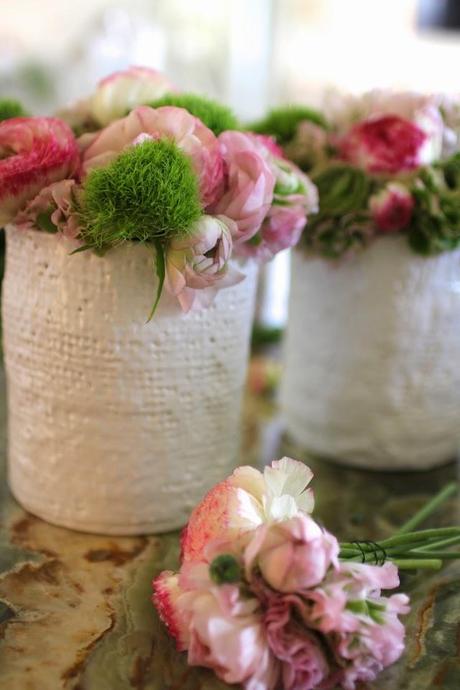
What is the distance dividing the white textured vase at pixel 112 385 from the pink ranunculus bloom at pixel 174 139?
0.05 m

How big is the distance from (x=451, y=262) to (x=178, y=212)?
28cm

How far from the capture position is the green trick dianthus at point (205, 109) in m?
0.47

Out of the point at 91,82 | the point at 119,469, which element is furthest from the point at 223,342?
the point at 91,82

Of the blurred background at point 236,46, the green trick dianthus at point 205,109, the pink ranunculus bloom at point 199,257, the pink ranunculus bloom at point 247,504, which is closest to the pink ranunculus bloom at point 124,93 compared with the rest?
the green trick dianthus at point 205,109

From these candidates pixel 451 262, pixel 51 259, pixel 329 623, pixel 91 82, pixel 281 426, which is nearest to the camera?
pixel 329 623

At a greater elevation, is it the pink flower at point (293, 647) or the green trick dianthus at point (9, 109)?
the green trick dianthus at point (9, 109)

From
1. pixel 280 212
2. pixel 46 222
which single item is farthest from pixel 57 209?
pixel 280 212

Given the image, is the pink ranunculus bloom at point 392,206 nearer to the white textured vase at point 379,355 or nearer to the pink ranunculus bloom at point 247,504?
the white textured vase at point 379,355

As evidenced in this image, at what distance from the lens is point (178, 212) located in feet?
1.31

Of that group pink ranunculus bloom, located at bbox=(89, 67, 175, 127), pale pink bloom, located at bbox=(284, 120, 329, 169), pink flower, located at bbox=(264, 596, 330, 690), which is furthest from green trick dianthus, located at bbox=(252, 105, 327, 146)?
pink flower, located at bbox=(264, 596, 330, 690)

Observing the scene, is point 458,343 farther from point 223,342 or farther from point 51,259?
point 51,259

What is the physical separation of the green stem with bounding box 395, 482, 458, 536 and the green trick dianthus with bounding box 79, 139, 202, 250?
239mm

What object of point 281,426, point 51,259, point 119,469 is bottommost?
point 281,426

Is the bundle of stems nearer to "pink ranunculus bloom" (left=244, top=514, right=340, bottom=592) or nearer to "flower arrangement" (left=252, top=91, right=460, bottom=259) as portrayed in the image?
"pink ranunculus bloom" (left=244, top=514, right=340, bottom=592)
